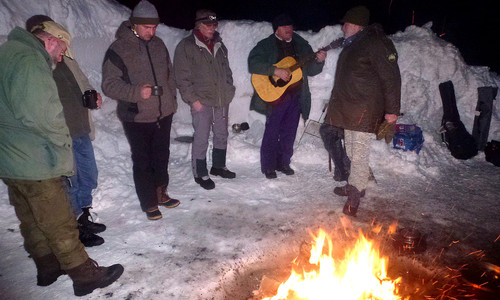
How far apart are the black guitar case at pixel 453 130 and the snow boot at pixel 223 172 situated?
16.4 feet

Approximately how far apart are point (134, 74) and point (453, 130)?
22.5ft

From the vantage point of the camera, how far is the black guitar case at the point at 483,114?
22.6 ft

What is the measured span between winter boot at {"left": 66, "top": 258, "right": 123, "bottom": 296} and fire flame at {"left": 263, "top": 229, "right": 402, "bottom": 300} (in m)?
1.71

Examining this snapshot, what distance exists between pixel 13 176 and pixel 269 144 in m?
3.88

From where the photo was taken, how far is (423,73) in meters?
7.46

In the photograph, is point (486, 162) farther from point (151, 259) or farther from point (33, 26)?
point (33, 26)

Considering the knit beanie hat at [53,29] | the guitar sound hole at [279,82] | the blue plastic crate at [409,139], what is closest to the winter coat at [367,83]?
the guitar sound hole at [279,82]

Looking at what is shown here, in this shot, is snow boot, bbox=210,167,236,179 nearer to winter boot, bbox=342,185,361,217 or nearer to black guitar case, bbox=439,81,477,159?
winter boot, bbox=342,185,361,217

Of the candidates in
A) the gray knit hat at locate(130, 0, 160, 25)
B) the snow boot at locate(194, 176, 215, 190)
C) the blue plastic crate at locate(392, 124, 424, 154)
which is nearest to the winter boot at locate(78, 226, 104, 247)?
the snow boot at locate(194, 176, 215, 190)

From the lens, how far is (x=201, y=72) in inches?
186

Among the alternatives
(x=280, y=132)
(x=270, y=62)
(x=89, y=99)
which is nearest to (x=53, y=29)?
(x=89, y=99)

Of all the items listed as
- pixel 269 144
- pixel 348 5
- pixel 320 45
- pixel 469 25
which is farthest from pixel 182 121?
pixel 348 5

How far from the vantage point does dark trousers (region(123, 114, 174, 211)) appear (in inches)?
154

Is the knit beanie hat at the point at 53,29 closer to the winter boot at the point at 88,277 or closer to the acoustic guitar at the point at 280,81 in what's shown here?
the winter boot at the point at 88,277
